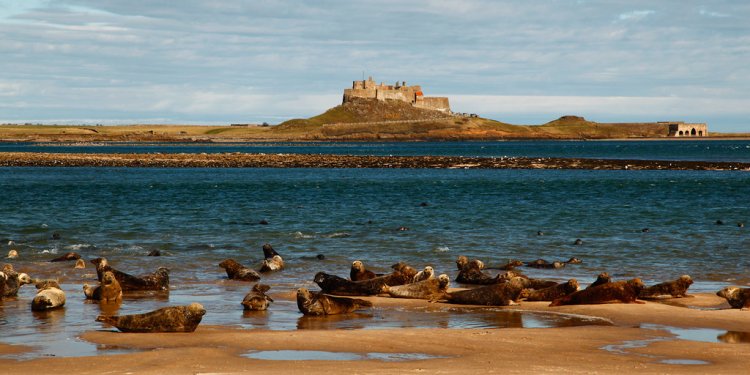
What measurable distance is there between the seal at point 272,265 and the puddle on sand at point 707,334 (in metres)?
11.1

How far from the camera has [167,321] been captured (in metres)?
15.1

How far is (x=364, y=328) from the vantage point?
51.5 ft

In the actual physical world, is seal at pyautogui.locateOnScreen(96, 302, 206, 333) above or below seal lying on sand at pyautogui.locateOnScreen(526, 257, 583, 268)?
above

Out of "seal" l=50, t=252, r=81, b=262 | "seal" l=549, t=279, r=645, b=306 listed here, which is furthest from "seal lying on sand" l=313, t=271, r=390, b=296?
"seal" l=50, t=252, r=81, b=262

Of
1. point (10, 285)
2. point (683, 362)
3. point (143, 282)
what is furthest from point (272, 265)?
point (683, 362)

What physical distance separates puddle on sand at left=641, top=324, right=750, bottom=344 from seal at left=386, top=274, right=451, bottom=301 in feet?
14.8

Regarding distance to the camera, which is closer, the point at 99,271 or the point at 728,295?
the point at 728,295

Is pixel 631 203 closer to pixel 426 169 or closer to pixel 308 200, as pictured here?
pixel 308 200

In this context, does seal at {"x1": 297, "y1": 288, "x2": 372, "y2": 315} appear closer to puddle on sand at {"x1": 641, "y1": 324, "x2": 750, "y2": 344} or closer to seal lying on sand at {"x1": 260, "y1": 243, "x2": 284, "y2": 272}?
puddle on sand at {"x1": 641, "y1": 324, "x2": 750, "y2": 344}

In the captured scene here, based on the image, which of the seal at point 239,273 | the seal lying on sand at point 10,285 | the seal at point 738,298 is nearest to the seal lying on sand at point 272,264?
the seal at point 239,273

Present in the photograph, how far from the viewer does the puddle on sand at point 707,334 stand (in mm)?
14478

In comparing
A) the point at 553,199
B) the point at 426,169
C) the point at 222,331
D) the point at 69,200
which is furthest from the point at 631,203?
the point at 426,169

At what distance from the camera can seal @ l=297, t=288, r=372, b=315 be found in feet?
56.2

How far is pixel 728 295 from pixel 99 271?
528 inches
